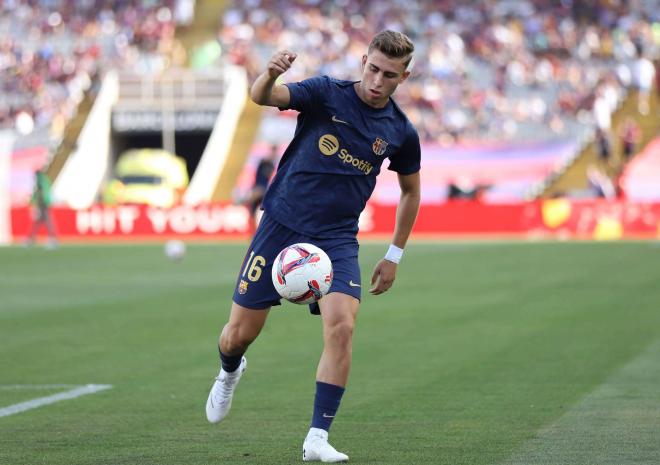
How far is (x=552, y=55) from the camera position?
1780 inches

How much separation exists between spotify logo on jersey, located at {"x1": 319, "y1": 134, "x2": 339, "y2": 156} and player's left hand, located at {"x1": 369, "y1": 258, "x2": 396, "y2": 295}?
2.60 feet

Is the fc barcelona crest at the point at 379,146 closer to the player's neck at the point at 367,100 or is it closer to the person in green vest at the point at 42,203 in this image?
the player's neck at the point at 367,100

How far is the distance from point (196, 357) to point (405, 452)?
5132 mm

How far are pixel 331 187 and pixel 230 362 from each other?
4.37ft

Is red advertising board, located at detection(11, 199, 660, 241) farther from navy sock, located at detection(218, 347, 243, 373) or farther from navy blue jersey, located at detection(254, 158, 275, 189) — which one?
navy sock, located at detection(218, 347, 243, 373)

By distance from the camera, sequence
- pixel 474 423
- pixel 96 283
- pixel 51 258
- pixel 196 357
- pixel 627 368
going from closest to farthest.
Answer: pixel 474 423 < pixel 627 368 < pixel 196 357 < pixel 96 283 < pixel 51 258

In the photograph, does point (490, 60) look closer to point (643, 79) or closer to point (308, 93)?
point (643, 79)

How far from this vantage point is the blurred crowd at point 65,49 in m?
50.2

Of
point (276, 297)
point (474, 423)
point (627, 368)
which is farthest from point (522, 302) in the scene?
point (276, 297)

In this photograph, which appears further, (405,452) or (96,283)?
(96,283)

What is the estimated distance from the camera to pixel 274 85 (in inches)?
265

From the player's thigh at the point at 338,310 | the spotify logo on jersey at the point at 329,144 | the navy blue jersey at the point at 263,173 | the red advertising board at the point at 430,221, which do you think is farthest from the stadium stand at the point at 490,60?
the player's thigh at the point at 338,310

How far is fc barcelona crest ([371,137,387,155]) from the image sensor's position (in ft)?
23.5

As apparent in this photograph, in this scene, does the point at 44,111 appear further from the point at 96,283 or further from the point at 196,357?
the point at 196,357
